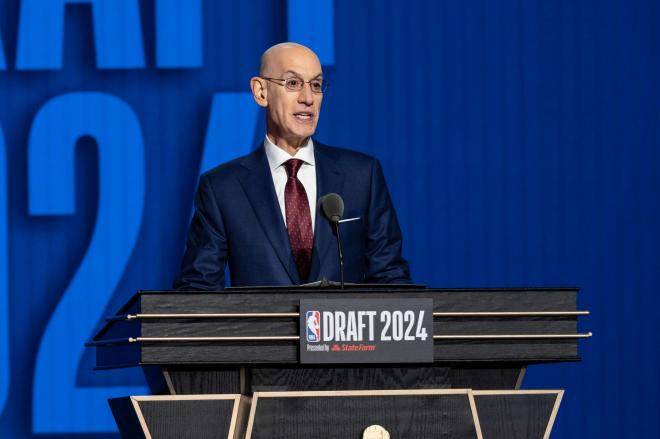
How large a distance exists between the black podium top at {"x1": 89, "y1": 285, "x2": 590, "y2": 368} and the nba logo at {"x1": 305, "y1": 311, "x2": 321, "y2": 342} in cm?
3

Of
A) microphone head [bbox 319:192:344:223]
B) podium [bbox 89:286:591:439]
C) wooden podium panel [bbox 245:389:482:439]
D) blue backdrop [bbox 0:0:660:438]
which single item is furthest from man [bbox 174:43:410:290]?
blue backdrop [bbox 0:0:660:438]

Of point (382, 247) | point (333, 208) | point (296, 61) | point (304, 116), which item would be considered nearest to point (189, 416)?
point (333, 208)

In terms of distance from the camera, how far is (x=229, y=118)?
18.2 ft

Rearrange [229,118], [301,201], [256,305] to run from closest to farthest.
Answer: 1. [256,305]
2. [301,201]
3. [229,118]

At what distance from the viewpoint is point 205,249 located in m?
3.02

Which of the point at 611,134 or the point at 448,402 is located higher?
the point at 611,134

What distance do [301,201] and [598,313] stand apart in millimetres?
2837

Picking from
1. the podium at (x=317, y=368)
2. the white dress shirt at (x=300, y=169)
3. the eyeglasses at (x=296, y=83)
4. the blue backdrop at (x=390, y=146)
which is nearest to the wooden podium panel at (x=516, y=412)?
the podium at (x=317, y=368)

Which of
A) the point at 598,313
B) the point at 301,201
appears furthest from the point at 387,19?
the point at 301,201

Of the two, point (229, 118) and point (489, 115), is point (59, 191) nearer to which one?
point (229, 118)

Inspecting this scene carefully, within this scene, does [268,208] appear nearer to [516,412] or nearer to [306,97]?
[306,97]

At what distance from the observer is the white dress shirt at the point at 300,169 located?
3.12 m

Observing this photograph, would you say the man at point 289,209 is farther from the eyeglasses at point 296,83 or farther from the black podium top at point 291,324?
the black podium top at point 291,324

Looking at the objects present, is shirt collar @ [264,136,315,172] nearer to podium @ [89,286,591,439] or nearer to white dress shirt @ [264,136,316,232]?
white dress shirt @ [264,136,316,232]
